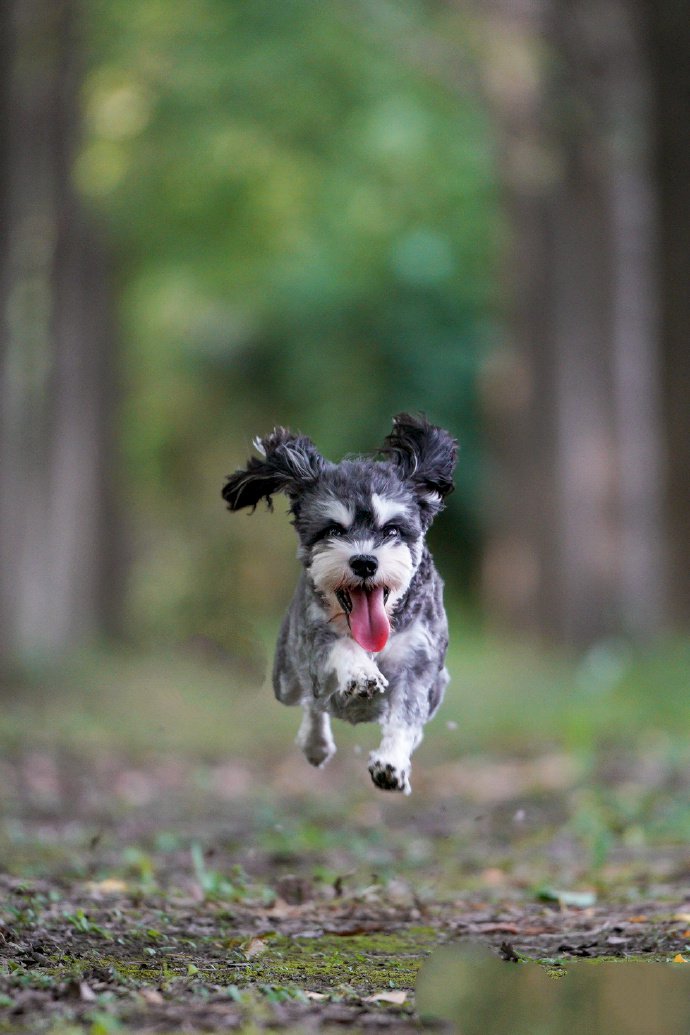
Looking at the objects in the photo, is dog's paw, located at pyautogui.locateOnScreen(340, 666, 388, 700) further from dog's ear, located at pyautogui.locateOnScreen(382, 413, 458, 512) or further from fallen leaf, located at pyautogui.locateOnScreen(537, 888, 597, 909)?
fallen leaf, located at pyautogui.locateOnScreen(537, 888, 597, 909)

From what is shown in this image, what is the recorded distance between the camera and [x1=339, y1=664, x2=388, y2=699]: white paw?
596 cm

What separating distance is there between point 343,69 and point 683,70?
15.1 feet

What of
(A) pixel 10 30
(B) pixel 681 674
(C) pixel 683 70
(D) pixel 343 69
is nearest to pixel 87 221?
(D) pixel 343 69

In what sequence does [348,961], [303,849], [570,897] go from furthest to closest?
[303,849] < [570,897] < [348,961]

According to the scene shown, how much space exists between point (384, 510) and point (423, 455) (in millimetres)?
525

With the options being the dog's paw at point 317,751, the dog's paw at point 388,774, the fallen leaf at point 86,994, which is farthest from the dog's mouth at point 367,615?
the fallen leaf at point 86,994

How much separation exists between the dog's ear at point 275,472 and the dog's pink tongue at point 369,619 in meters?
0.56

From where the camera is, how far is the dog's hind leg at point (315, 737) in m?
6.63

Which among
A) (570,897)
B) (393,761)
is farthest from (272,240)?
(393,761)

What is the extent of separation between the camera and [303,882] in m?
8.00

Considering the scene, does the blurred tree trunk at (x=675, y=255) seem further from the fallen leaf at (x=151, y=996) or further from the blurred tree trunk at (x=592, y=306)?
the fallen leaf at (x=151, y=996)

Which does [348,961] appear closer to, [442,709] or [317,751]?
[317,751]

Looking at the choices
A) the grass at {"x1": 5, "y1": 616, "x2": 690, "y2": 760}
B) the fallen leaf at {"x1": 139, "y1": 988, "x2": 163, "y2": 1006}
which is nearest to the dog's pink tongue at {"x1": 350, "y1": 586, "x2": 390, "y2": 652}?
the fallen leaf at {"x1": 139, "y1": 988, "x2": 163, "y2": 1006}

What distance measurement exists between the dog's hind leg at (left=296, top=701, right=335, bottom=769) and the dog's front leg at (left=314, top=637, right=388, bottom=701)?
1.50 ft
